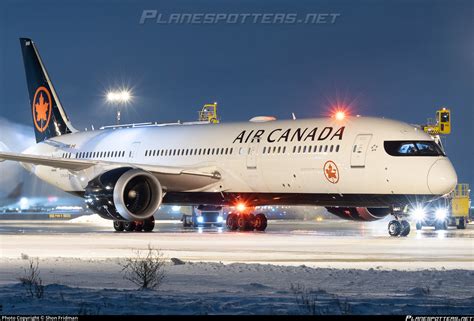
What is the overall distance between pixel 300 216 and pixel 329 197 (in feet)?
123

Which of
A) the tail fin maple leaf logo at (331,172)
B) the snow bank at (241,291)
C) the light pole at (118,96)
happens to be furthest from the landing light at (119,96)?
the snow bank at (241,291)

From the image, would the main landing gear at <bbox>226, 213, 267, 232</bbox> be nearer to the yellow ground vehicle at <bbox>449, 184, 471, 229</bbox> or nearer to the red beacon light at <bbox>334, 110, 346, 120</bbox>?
the red beacon light at <bbox>334, 110, 346, 120</bbox>

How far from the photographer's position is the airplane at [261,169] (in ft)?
110

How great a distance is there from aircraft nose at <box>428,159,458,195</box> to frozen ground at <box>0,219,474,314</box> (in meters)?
4.24

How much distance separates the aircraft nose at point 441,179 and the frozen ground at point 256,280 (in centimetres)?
424

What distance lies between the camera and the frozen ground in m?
14.1

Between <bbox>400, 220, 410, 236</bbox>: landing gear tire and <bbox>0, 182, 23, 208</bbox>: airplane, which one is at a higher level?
<bbox>0, 182, 23, 208</bbox>: airplane

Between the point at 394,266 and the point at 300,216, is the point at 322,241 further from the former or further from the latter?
the point at 300,216

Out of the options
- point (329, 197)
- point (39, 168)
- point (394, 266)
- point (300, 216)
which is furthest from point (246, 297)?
point (300, 216)

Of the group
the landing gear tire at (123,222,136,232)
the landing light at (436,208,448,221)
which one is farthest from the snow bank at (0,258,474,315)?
the landing light at (436,208,448,221)

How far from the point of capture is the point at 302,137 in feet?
120

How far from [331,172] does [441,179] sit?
406 centimetres

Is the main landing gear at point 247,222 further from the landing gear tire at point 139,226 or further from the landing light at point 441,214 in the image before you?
the landing light at point 441,214

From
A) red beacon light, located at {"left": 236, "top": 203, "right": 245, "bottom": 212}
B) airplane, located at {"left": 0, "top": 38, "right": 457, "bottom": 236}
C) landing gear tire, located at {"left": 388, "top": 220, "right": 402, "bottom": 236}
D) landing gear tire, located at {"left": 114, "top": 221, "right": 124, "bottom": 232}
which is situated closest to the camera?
airplane, located at {"left": 0, "top": 38, "right": 457, "bottom": 236}
